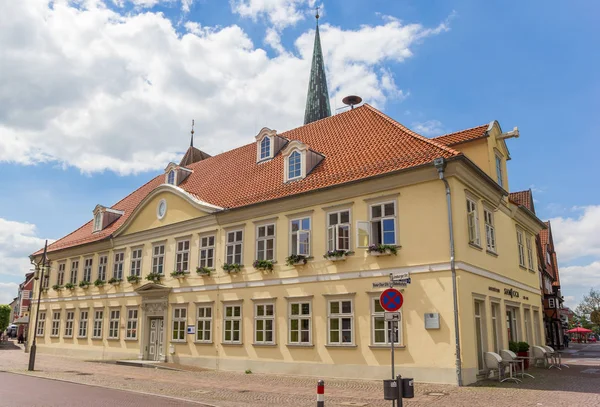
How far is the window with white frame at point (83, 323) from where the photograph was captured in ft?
106

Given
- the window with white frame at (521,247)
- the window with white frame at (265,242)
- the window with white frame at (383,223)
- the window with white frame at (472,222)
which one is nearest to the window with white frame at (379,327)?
the window with white frame at (383,223)

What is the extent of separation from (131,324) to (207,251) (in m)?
7.30

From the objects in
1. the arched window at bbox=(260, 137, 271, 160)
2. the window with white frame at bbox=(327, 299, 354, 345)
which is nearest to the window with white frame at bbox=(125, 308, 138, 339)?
the arched window at bbox=(260, 137, 271, 160)

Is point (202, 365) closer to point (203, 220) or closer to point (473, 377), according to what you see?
point (203, 220)

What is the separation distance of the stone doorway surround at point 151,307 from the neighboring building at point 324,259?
71mm

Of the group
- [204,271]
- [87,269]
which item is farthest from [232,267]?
[87,269]

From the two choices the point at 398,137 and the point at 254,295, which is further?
the point at 254,295

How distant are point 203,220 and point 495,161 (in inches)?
546

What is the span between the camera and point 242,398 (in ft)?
47.4

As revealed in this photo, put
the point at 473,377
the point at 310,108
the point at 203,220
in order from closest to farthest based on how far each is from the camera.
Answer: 1. the point at 473,377
2. the point at 203,220
3. the point at 310,108

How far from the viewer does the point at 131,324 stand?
1145 inches

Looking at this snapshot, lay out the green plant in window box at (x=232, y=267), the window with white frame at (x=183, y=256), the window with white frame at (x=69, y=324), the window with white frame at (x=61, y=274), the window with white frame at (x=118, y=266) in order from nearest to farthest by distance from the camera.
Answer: the green plant in window box at (x=232, y=267) < the window with white frame at (x=183, y=256) < the window with white frame at (x=118, y=266) < the window with white frame at (x=69, y=324) < the window with white frame at (x=61, y=274)

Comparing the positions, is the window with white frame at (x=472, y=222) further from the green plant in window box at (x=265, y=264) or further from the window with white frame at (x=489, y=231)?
the green plant in window box at (x=265, y=264)

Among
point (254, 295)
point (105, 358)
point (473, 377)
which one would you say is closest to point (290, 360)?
point (254, 295)
